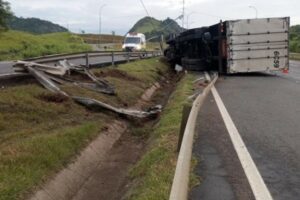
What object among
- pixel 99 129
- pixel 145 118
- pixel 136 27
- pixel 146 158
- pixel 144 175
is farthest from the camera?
pixel 136 27

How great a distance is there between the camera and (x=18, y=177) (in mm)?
7863

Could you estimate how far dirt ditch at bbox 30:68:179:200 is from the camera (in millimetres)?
8828

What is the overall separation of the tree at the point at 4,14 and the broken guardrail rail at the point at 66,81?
4364 centimetres

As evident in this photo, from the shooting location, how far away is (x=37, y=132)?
10320mm

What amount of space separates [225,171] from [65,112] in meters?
5.99

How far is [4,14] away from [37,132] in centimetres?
5147

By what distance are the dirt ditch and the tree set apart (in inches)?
1876

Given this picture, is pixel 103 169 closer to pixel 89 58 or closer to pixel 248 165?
pixel 248 165

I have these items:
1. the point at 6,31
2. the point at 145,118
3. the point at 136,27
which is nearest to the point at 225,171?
the point at 145,118

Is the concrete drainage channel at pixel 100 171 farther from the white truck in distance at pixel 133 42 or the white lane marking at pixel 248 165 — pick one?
the white truck in distance at pixel 133 42

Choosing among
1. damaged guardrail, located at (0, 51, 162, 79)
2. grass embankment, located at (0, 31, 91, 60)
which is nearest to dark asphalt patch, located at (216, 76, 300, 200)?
damaged guardrail, located at (0, 51, 162, 79)

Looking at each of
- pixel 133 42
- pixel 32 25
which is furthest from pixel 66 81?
pixel 32 25

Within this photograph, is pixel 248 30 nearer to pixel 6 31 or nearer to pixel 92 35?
pixel 6 31

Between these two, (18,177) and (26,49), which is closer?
(18,177)
